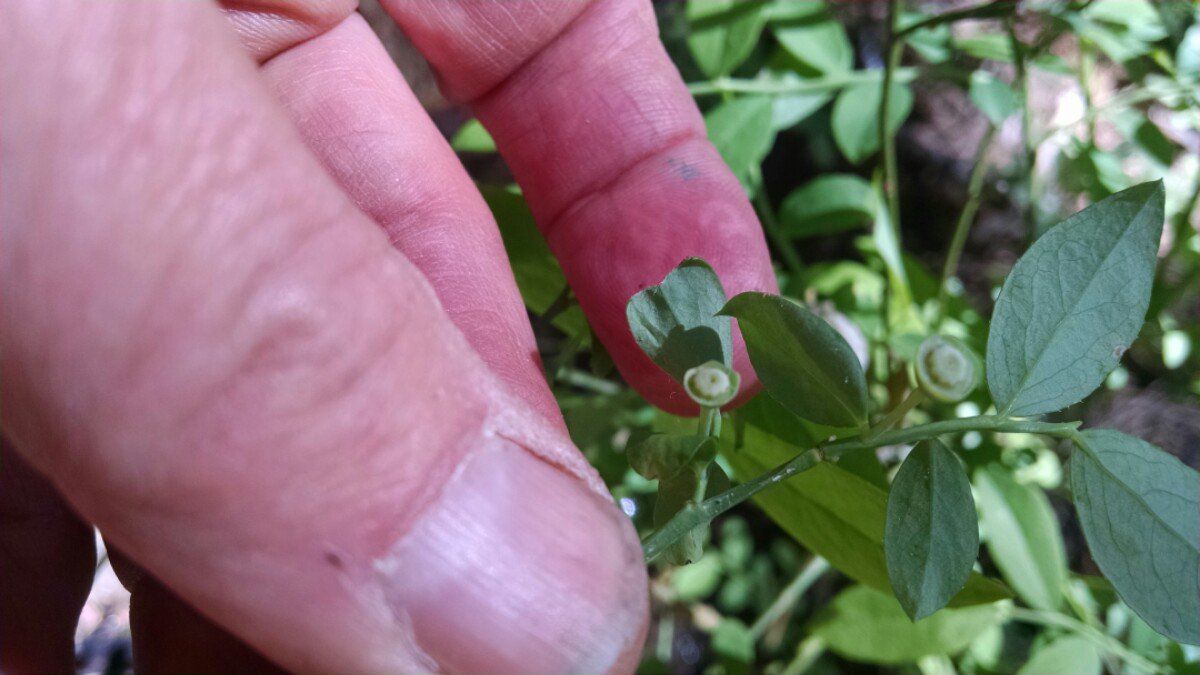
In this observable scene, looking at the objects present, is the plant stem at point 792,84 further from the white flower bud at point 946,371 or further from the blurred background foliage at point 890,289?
the white flower bud at point 946,371

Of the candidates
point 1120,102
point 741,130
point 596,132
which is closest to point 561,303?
point 596,132

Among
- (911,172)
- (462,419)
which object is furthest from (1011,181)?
(462,419)

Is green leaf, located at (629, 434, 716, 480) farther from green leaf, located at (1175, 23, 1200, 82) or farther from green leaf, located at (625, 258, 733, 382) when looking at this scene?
green leaf, located at (1175, 23, 1200, 82)

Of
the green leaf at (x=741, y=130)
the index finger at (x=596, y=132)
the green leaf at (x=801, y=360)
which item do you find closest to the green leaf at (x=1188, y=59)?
the green leaf at (x=741, y=130)

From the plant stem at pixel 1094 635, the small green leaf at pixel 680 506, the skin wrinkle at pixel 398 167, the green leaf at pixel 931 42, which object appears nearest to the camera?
the small green leaf at pixel 680 506

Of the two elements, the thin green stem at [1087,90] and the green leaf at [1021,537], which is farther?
the thin green stem at [1087,90]

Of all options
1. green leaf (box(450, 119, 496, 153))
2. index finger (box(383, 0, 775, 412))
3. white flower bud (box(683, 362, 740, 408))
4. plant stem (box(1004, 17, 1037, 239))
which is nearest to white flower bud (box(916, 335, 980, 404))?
white flower bud (box(683, 362, 740, 408))

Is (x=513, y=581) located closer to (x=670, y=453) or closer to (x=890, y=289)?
(x=670, y=453)

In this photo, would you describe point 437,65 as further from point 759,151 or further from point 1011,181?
point 1011,181
